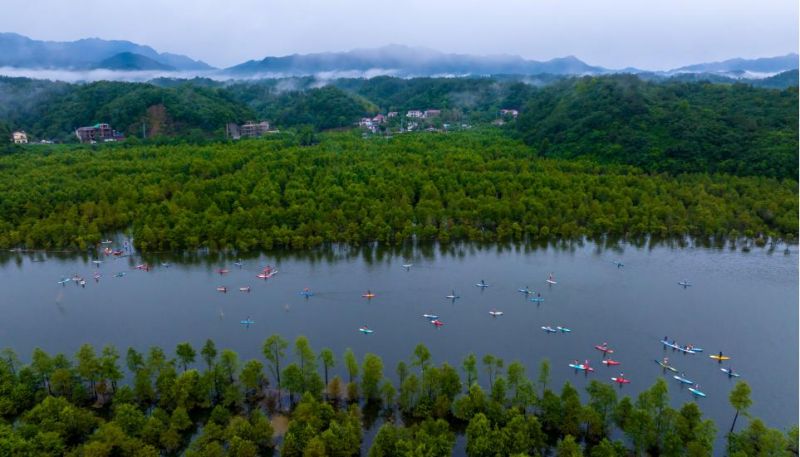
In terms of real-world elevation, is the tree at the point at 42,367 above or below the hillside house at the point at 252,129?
below

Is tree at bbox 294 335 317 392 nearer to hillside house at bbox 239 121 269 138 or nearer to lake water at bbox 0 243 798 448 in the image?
lake water at bbox 0 243 798 448

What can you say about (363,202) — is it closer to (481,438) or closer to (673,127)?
(481,438)

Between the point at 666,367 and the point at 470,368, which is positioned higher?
the point at 470,368

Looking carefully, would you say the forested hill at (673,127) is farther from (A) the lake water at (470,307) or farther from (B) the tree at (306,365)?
(B) the tree at (306,365)

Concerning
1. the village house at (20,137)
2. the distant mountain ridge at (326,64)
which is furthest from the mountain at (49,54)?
the village house at (20,137)

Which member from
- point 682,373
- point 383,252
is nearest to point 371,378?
point 682,373

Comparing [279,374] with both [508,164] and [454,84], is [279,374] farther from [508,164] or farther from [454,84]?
[454,84]

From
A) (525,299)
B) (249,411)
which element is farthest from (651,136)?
(249,411)
